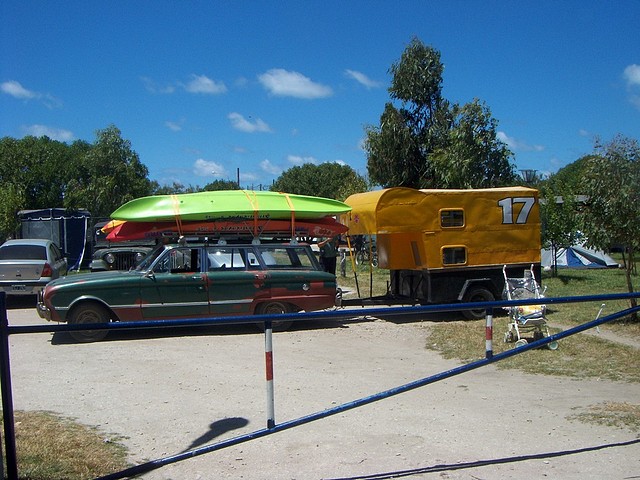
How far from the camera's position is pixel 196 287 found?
38.4ft

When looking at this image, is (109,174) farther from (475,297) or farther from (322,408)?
(322,408)

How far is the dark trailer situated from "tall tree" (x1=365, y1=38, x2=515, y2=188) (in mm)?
12107

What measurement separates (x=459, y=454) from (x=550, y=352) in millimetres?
5470

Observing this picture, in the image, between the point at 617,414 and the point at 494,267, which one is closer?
the point at 617,414

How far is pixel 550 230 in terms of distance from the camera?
2200 cm

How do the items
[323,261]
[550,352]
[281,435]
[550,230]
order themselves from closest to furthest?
[281,435]
[550,352]
[323,261]
[550,230]

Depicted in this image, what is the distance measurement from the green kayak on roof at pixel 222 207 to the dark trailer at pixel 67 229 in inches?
572

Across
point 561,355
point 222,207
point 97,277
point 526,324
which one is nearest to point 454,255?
point 526,324

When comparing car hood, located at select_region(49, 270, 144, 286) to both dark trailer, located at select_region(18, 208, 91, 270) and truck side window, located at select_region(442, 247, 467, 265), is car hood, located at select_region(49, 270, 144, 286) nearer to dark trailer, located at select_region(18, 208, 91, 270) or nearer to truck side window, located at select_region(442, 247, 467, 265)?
truck side window, located at select_region(442, 247, 467, 265)

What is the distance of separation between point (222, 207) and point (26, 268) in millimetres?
5761

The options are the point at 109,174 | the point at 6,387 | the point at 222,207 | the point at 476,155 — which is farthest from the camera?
the point at 109,174

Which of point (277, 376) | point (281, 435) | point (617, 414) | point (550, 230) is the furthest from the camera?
point (550, 230)

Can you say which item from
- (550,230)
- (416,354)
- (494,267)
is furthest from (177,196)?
(550,230)

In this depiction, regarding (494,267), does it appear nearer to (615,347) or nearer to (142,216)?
(615,347)
